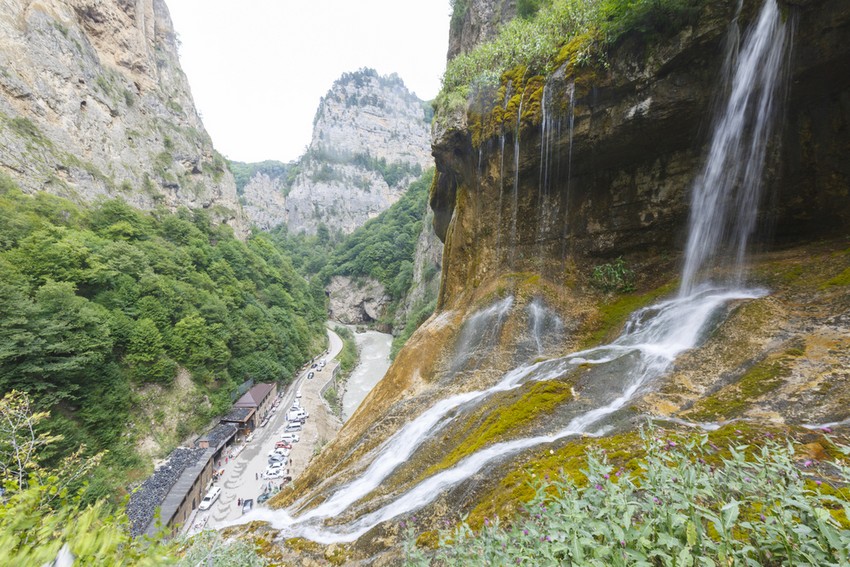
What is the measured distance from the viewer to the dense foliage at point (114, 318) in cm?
1917

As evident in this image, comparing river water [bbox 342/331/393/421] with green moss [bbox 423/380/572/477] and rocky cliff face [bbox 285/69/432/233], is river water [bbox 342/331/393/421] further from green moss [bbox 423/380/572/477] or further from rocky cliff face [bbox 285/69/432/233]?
rocky cliff face [bbox 285/69/432/233]

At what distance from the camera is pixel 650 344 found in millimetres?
7812

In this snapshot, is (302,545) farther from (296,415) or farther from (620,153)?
(296,415)

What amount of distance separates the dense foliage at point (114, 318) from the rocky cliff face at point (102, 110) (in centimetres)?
434

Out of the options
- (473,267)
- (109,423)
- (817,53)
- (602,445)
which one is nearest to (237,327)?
(109,423)

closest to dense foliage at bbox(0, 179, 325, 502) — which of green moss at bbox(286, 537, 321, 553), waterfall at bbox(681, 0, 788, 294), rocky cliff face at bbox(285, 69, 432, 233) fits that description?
green moss at bbox(286, 537, 321, 553)

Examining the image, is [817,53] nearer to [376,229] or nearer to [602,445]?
[602,445]

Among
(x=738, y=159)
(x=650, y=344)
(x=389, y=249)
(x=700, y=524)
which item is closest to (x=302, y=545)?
(x=700, y=524)

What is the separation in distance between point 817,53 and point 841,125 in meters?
1.88

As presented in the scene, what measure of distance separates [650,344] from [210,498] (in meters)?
26.8

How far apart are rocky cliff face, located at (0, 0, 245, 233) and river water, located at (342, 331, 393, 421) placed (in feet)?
103

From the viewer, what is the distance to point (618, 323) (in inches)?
367

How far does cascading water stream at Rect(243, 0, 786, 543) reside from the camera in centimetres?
627

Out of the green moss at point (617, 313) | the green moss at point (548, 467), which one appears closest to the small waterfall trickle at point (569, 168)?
the green moss at point (617, 313)
